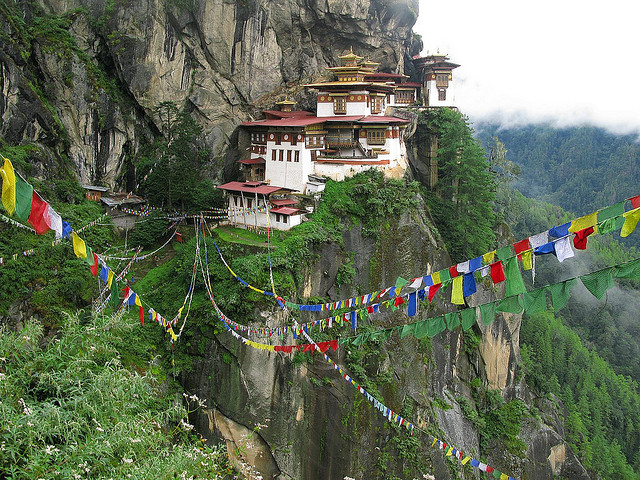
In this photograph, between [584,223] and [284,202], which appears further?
[284,202]

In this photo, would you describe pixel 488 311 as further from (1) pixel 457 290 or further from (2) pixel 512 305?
(1) pixel 457 290

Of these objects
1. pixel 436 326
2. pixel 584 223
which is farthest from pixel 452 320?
pixel 584 223

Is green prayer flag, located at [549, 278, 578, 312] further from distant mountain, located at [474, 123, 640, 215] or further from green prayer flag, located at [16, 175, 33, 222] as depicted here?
distant mountain, located at [474, 123, 640, 215]

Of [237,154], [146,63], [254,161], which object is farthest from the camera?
[237,154]

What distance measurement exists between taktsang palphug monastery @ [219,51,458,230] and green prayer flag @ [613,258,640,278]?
22.2 m

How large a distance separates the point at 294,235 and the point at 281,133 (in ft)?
28.7

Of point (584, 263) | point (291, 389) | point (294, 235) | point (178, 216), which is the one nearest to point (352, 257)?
point (294, 235)

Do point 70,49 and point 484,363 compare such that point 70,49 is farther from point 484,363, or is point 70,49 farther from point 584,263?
point 584,263

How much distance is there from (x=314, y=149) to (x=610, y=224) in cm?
2589

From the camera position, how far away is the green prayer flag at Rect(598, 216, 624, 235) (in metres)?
9.67

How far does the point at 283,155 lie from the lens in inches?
1356

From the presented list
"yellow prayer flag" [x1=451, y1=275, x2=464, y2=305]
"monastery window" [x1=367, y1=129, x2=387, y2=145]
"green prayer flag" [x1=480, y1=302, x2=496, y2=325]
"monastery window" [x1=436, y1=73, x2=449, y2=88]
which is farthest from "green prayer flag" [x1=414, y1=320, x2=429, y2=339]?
"monastery window" [x1=436, y1=73, x2=449, y2=88]

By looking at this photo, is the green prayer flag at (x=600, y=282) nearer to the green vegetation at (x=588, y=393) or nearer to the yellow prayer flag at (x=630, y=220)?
the yellow prayer flag at (x=630, y=220)

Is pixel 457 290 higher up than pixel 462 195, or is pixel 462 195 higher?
pixel 462 195
